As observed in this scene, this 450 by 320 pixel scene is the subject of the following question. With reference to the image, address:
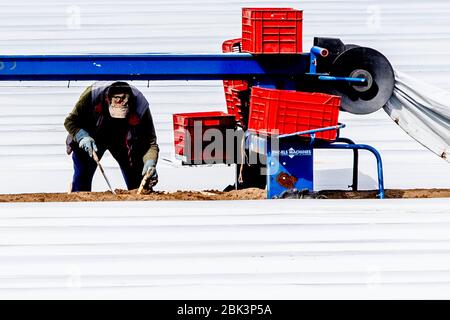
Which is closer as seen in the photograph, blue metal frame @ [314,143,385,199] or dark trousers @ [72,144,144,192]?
blue metal frame @ [314,143,385,199]

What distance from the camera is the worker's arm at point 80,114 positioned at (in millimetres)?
9789

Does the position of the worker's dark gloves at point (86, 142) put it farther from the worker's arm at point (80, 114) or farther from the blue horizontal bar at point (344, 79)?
the blue horizontal bar at point (344, 79)

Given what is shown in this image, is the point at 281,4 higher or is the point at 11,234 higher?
the point at 281,4

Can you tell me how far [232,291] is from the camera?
22.1 feet

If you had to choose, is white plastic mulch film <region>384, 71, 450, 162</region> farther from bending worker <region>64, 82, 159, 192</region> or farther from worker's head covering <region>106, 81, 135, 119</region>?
worker's head covering <region>106, 81, 135, 119</region>

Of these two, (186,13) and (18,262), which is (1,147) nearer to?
(186,13)

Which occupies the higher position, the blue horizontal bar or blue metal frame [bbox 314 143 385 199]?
the blue horizontal bar

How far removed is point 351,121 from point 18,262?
4284mm

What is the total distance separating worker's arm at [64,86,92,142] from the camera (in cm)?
979

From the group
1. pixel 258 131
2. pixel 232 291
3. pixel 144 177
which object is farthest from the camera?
pixel 144 177

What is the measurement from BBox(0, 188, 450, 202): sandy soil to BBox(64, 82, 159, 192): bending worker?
0.28m

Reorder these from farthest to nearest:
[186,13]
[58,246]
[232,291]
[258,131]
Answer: [186,13] < [258,131] < [58,246] < [232,291]

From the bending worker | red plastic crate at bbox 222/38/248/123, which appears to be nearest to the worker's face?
the bending worker

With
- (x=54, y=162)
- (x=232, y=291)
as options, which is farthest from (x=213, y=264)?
(x=54, y=162)
